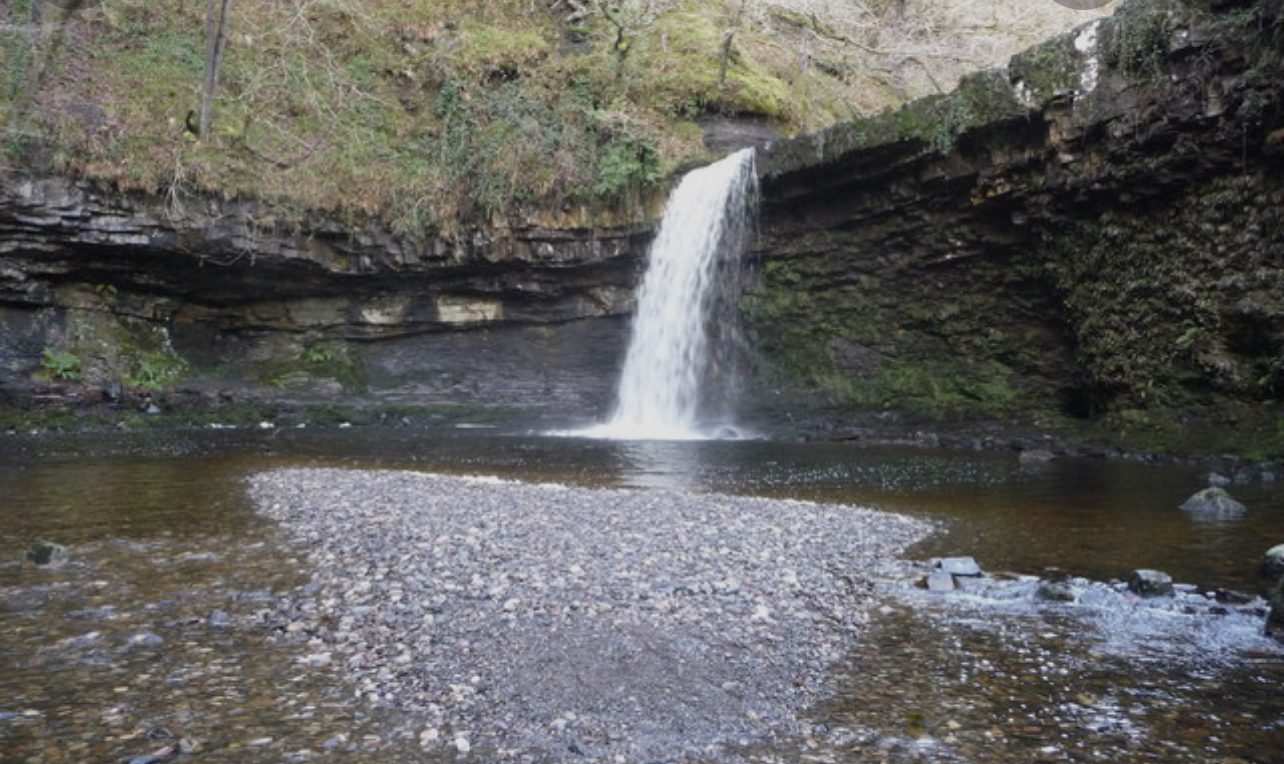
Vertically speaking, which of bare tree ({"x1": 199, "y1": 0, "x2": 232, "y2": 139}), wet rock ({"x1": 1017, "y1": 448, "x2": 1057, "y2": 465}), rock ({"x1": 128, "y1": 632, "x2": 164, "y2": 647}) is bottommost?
rock ({"x1": 128, "y1": 632, "x2": 164, "y2": 647})

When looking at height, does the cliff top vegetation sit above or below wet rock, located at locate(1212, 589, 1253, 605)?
above

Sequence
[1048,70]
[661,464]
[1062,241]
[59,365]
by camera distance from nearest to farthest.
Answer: [661,464], [1048,70], [1062,241], [59,365]

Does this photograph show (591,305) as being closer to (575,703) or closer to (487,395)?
(487,395)

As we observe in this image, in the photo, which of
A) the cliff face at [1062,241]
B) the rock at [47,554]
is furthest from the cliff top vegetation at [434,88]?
the rock at [47,554]

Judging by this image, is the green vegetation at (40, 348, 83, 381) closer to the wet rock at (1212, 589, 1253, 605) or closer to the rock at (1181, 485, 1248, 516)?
the rock at (1181, 485, 1248, 516)

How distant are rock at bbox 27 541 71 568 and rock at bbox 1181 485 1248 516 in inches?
365

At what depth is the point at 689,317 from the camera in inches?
681

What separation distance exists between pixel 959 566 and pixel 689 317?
39.1 feet

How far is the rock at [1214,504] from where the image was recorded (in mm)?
7832

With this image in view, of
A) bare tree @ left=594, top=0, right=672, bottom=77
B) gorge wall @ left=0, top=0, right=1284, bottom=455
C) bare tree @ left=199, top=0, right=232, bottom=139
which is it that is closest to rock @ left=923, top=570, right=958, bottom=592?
gorge wall @ left=0, top=0, right=1284, bottom=455

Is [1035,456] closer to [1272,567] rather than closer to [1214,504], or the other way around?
[1214,504]

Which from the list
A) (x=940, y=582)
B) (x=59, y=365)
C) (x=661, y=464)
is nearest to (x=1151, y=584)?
(x=940, y=582)

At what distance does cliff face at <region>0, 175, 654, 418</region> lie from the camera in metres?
15.8

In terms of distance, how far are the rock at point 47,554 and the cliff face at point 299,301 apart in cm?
1206
